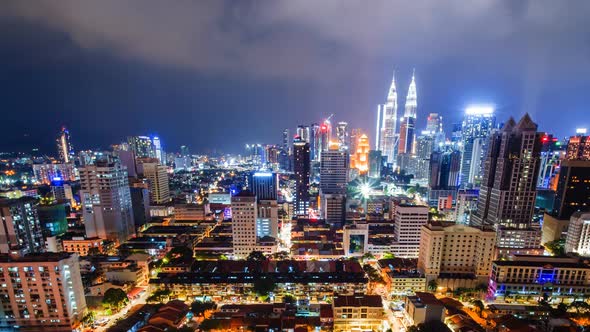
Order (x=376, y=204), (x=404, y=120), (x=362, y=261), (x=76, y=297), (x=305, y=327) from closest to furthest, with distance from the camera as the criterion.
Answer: (x=305, y=327) → (x=76, y=297) → (x=362, y=261) → (x=376, y=204) → (x=404, y=120)

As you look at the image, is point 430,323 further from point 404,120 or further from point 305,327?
point 404,120

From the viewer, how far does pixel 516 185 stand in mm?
49031

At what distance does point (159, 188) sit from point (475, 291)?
74164mm

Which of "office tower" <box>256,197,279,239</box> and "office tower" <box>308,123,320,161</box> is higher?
"office tower" <box>308,123,320,161</box>

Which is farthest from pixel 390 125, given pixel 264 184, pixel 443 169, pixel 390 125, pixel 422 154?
pixel 264 184

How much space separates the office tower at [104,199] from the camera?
4734 centimetres

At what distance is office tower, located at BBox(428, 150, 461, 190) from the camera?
8224 cm

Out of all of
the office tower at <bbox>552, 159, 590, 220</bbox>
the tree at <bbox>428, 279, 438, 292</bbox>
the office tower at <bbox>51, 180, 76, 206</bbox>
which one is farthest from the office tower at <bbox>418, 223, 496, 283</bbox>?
the office tower at <bbox>51, 180, 76, 206</bbox>

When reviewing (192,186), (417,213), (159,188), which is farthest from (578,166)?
(192,186)

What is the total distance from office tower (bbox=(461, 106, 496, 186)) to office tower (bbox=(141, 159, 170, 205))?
334ft

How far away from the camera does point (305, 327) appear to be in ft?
86.1

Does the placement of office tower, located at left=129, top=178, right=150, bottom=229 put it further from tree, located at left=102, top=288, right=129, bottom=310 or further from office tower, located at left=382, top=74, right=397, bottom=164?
office tower, located at left=382, top=74, right=397, bottom=164

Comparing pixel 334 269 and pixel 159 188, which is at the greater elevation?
pixel 159 188

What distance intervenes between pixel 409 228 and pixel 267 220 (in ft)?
80.4
